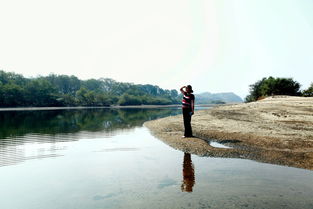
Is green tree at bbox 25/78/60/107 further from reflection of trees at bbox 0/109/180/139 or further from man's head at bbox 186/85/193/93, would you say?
man's head at bbox 186/85/193/93

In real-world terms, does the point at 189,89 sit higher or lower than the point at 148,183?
higher

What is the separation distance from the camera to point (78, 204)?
6445mm

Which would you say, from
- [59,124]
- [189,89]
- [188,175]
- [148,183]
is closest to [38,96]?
[59,124]

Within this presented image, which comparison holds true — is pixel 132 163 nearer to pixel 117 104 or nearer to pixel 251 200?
pixel 251 200

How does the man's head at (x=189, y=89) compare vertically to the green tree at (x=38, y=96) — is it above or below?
below

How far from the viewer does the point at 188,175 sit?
29.3 feet

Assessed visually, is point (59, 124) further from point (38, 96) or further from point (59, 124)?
point (38, 96)

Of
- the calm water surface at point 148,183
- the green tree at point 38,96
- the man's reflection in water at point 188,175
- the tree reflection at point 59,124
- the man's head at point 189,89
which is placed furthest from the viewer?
the green tree at point 38,96

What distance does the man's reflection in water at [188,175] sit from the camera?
7617 millimetres

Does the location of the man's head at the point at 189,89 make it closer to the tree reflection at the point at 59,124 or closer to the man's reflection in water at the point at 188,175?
the man's reflection in water at the point at 188,175

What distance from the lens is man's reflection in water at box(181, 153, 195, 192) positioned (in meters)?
7.62

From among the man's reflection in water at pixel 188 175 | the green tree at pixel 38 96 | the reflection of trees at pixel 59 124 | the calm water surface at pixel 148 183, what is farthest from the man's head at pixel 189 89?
the green tree at pixel 38 96

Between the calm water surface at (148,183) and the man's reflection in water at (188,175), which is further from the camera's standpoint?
the man's reflection in water at (188,175)

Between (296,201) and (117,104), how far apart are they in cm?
17861
